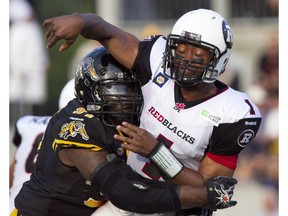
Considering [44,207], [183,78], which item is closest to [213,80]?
[183,78]

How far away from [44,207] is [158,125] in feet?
2.67

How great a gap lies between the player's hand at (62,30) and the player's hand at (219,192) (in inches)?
43.1

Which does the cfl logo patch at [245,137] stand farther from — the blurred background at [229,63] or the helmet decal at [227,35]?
the blurred background at [229,63]

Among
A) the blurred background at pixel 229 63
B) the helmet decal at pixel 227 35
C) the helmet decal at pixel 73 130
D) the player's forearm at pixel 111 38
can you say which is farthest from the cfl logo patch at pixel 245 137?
the blurred background at pixel 229 63

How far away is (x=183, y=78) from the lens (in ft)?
14.8

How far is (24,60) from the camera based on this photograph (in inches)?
443

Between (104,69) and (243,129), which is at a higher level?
(104,69)

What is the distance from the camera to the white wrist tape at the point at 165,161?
14.3ft

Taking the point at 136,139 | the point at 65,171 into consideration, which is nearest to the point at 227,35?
the point at 136,139

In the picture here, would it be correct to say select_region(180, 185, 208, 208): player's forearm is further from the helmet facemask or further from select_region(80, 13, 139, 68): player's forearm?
select_region(80, 13, 139, 68): player's forearm

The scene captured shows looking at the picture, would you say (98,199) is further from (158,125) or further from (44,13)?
(44,13)

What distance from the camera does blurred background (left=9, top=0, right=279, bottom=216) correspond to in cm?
930

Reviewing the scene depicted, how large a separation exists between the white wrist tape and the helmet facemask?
0.42m

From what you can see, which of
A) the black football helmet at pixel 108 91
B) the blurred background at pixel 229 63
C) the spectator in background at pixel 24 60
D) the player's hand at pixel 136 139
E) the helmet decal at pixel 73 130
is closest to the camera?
the player's hand at pixel 136 139
